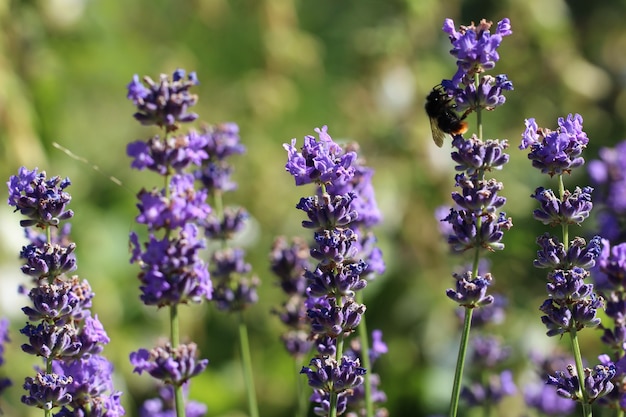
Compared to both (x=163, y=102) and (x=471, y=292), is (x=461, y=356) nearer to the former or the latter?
(x=471, y=292)

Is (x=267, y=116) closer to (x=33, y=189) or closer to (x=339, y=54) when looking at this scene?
(x=339, y=54)


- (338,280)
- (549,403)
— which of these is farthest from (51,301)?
(549,403)

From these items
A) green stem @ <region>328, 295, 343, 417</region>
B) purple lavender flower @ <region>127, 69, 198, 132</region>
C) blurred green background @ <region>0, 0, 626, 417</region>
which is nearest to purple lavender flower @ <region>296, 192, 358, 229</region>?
green stem @ <region>328, 295, 343, 417</region>

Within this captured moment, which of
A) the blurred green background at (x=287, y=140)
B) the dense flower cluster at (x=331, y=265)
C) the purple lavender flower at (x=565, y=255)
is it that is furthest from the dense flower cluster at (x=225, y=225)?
the blurred green background at (x=287, y=140)

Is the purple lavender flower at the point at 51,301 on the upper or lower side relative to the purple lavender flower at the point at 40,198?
lower

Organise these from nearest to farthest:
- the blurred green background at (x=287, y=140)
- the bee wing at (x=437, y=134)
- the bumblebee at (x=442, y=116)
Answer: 1. the bumblebee at (x=442, y=116)
2. the bee wing at (x=437, y=134)
3. the blurred green background at (x=287, y=140)

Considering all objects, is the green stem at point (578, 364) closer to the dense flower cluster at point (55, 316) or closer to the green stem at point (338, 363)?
the green stem at point (338, 363)

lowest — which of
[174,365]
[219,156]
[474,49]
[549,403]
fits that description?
[174,365]
